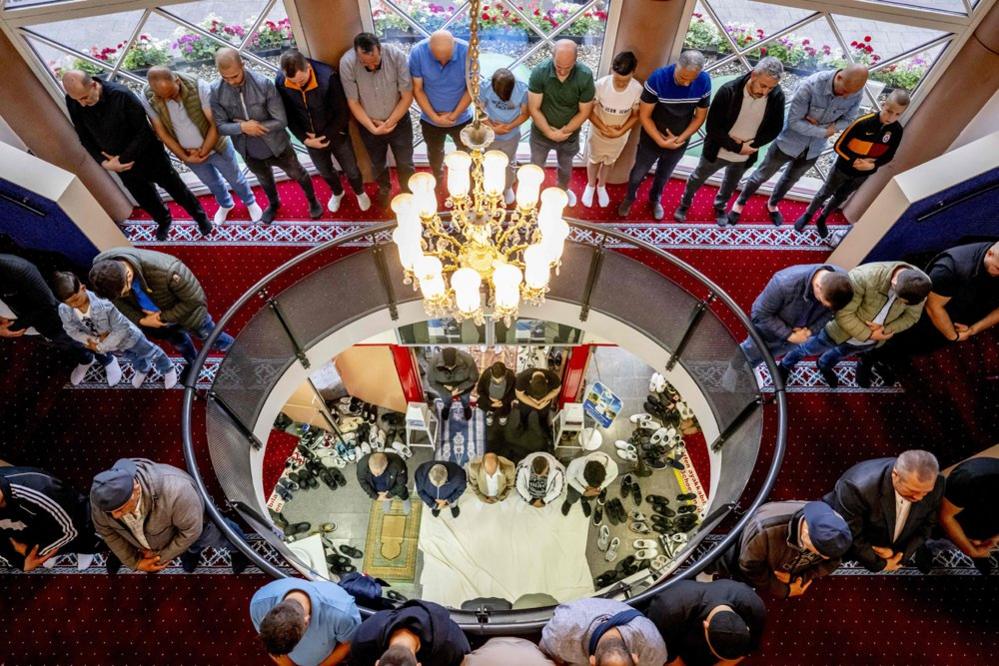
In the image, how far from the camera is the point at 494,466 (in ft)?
23.8

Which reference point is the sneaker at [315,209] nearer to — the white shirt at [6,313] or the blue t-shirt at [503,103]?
the blue t-shirt at [503,103]

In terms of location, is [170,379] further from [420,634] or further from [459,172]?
[459,172]

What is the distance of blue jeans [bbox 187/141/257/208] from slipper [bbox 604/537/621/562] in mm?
5867

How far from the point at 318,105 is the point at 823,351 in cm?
500

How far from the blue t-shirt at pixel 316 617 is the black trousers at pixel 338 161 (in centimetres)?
405

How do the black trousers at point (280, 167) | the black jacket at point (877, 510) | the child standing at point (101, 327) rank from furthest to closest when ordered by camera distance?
1. the black trousers at point (280, 167)
2. the child standing at point (101, 327)
3. the black jacket at point (877, 510)

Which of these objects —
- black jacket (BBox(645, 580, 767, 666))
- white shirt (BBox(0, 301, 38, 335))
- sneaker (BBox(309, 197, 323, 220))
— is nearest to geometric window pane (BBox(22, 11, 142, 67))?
sneaker (BBox(309, 197, 323, 220))

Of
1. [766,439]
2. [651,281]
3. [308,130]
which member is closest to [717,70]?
[651,281]

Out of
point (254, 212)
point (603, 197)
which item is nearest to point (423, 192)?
point (603, 197)

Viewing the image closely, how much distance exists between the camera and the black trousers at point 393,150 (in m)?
6.31

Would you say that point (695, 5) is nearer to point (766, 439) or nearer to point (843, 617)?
point (766, 439)

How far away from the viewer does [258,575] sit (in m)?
5.15

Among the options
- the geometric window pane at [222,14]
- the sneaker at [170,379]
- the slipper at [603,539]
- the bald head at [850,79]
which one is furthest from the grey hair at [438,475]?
the bald head at [850,79]

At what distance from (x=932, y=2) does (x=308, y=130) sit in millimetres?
5794
